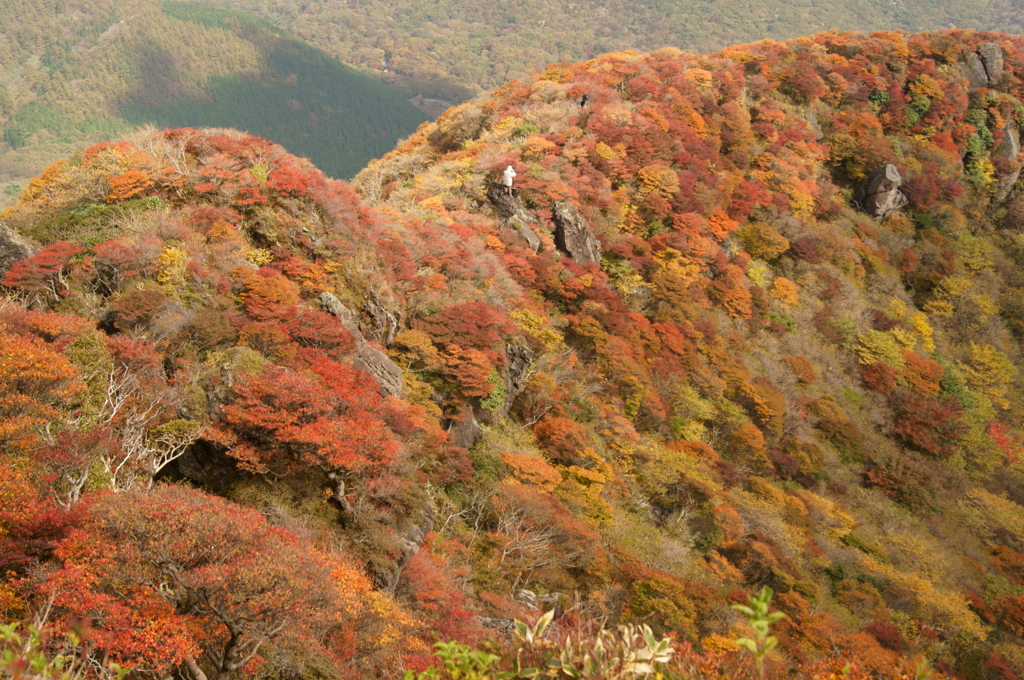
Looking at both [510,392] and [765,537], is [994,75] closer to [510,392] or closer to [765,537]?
[765,537]

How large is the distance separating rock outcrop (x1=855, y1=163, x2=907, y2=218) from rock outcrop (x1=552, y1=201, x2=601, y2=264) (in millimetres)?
29507

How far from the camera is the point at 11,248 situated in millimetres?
14852

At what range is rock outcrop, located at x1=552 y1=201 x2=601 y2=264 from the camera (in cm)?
2945

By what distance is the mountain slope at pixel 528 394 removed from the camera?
9.82 m

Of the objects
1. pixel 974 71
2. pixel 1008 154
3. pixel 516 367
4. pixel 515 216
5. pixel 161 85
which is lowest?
pixel 161 85

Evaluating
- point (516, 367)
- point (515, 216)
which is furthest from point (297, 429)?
point (515, 216)

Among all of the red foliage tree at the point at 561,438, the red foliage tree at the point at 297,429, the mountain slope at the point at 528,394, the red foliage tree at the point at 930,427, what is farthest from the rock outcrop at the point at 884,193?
the red foliage tree at the point at 297,429

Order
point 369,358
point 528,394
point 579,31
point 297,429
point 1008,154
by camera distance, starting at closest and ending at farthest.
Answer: point 297,429 → point 369,358 → point 528,394 → point 1008,154 → point 579,31

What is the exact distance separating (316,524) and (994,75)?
7024 cm

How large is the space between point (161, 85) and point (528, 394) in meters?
121

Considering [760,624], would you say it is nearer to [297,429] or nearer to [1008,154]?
[297,429]

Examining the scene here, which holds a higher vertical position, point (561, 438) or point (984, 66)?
point (984, 66)

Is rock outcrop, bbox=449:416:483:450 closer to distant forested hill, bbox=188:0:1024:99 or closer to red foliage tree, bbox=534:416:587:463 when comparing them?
red foliage tree, bbox=534:416:587:463

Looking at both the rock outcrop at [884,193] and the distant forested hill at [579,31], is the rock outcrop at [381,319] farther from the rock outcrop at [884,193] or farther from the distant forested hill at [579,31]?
the distant forested hill at [579,31]
